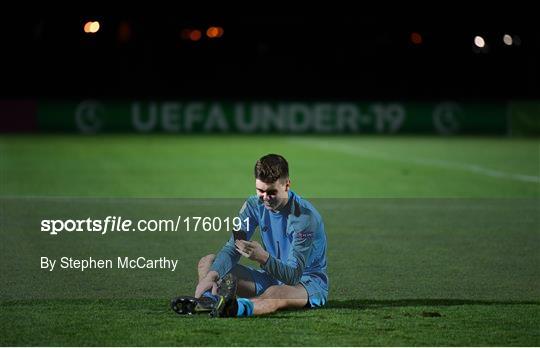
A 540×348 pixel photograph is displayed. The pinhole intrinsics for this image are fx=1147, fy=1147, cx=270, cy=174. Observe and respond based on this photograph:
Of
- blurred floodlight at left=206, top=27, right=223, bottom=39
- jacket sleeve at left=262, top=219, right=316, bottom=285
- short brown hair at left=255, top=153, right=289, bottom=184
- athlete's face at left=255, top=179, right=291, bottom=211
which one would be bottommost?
jacket sleeve at left=262, top=219, right=316, bottom=285

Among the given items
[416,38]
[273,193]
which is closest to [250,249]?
[273,193]

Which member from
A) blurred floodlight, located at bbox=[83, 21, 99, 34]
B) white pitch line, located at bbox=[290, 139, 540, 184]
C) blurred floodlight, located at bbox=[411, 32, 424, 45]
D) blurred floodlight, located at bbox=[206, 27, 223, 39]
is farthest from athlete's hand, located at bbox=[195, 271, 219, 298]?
blurred floodlight, located at bbox=[206, 27, 223, 39]

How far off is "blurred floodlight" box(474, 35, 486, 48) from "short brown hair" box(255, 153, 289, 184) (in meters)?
47.0

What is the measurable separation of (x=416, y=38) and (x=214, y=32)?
33.6ft

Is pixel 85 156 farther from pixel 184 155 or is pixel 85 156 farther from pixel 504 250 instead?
pixel 504 250

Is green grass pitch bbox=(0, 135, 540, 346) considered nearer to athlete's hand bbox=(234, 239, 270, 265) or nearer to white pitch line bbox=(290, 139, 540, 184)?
white pitch line bbox=(290, 139, 540, 184)

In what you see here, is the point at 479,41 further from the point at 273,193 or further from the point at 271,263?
the point at 271,263

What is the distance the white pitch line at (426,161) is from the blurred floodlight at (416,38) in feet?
71.1

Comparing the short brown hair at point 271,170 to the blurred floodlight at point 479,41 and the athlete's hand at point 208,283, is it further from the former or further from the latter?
the blurred floodlight at point 479,41

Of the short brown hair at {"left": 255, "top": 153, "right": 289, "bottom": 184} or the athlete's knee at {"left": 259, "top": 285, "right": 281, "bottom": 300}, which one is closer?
the short brown hair at {"left": 255, "top": 153, "right": 289, "bottom": 184}

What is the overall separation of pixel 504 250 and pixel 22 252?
487 cm

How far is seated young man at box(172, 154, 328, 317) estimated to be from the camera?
7398 millimetres

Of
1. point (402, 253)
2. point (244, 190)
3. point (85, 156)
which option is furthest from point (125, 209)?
point (85, 156)

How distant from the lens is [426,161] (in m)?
27.0
